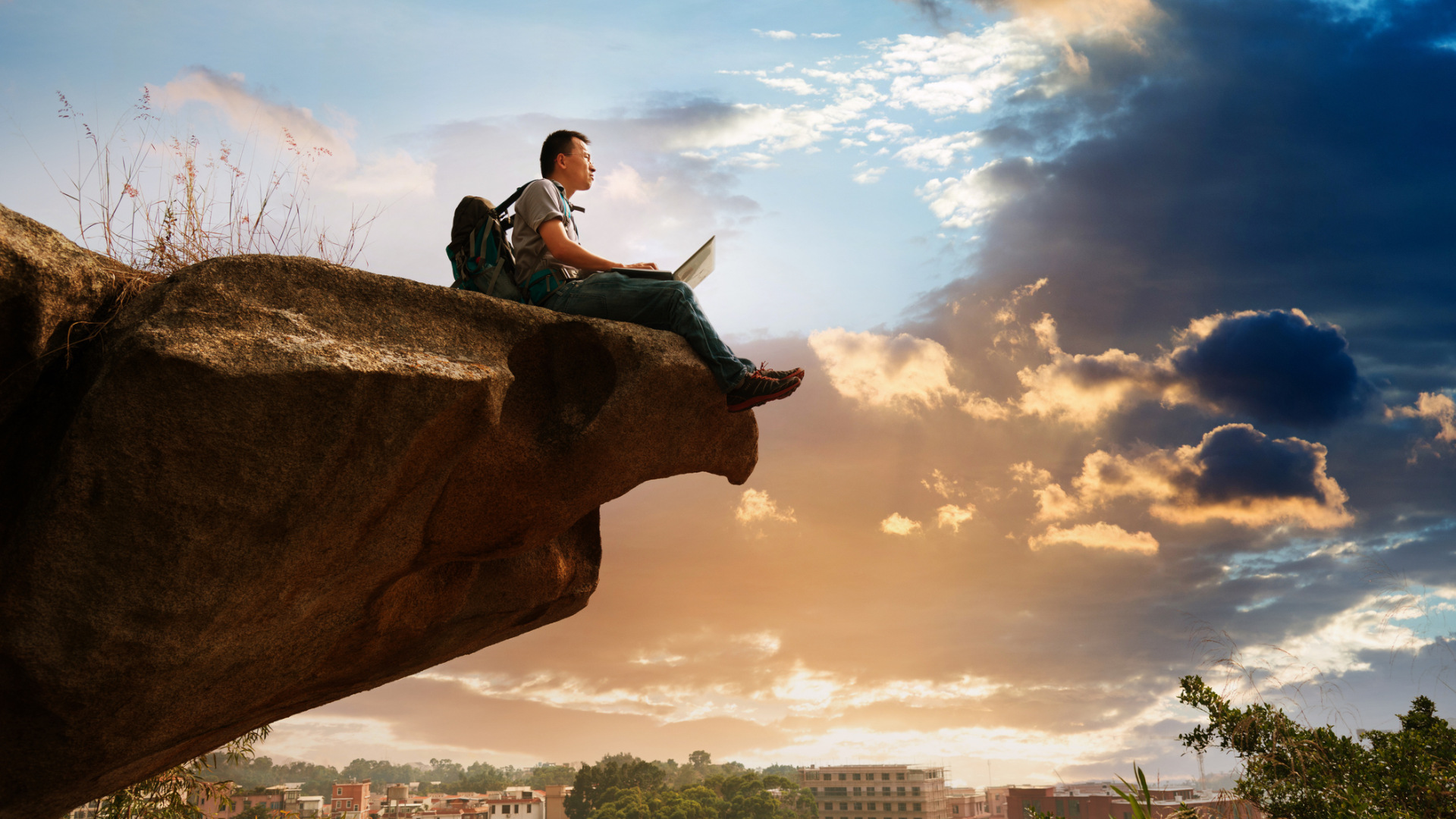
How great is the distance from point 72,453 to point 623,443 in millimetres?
2109

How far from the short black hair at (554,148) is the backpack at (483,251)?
28 centimetres

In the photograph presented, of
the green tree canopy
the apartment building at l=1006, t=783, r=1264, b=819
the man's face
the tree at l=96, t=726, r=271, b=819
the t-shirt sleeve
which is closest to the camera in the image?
the t-shirt sleeve

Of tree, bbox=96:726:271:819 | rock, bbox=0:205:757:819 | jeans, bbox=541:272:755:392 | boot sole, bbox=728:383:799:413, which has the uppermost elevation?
jeans, bbox=541:272:755:392

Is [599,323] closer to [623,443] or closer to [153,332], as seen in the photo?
[623,443]

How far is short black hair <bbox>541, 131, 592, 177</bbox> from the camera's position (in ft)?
16.3

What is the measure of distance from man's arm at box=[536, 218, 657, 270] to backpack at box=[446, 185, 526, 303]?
0.27 metres

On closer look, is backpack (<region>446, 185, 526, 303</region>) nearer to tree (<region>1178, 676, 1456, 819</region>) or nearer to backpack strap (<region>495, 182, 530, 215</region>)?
backpack strap (<region>495, 182, 530, 215</region>)

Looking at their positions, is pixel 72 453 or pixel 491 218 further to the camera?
pixel 491 218

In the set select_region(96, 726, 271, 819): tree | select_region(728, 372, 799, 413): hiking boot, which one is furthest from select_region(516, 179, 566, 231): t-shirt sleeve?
select_region(96, 726, 271, 819): tree

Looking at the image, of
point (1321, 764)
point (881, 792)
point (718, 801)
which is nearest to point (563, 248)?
point (1321, 764)

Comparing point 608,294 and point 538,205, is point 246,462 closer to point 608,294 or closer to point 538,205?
point 608,294

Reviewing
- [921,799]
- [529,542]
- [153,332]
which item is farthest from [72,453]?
[921,799]

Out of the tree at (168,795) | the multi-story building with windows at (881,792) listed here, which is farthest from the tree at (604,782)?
the tree at (168,795)

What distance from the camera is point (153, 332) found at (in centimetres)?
319
